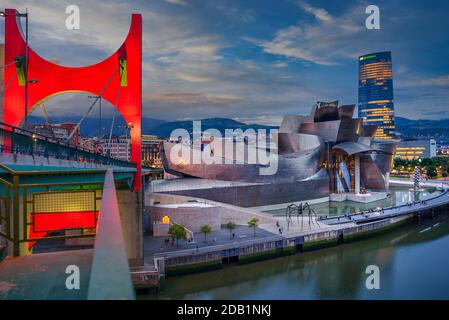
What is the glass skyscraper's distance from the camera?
514 ft

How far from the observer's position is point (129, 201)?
16266mm

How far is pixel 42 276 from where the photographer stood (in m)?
2.78

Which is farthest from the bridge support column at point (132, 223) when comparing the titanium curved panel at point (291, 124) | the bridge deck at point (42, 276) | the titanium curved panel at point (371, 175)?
the titanium curved panel at point (371, 175)

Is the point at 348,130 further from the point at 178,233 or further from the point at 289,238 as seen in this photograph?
the point at 178,233

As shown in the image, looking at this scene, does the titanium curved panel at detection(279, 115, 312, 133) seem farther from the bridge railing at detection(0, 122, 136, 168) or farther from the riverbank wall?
the bridge railing at detection(0, 122, 136, 168)

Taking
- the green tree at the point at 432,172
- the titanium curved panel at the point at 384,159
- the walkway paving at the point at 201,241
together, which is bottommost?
A: the walkway paving at the point at 201,241

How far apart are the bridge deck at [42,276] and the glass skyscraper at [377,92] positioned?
163 metres

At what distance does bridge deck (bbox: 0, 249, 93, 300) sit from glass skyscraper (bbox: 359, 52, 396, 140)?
16342 cm

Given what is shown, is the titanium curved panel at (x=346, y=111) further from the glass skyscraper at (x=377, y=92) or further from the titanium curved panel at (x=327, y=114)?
the glass skyscraper at (x=377, y=92)

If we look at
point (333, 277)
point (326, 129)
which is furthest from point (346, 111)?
point (333, 277)

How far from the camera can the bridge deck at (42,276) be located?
235cm

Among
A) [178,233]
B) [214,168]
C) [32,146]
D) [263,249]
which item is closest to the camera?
[32,146]

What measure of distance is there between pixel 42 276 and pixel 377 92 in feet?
579

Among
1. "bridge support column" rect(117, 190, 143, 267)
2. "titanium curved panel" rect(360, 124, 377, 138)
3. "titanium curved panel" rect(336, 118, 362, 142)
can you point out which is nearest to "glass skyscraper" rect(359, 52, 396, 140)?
"titanium curved panel" rect(360, 124, 377, 138)
